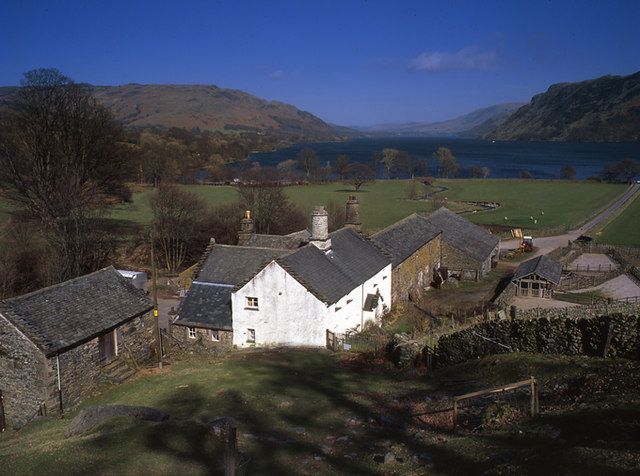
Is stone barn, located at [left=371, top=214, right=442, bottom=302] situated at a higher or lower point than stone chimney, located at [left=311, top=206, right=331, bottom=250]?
lower

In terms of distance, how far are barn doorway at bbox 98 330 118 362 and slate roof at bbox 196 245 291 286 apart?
6.82 metres

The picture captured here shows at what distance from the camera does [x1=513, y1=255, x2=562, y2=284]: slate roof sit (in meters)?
35.9

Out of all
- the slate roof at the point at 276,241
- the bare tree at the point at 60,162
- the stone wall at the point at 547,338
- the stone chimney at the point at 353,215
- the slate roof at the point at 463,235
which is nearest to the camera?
the stone wall at the point at 547,338

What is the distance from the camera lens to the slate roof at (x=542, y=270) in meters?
35.9

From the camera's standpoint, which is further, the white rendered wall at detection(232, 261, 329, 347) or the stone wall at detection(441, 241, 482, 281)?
the stone wall at detection(441, 241, 482, 281)

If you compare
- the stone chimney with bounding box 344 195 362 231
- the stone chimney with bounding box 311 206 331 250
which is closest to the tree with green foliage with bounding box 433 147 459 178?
the stone chimney with bounding box 344 195 362 231

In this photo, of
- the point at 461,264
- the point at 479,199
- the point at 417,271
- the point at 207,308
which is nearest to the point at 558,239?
the point at 461,264

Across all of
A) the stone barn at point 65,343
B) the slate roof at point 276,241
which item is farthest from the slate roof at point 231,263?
the stone barn at point 65,343

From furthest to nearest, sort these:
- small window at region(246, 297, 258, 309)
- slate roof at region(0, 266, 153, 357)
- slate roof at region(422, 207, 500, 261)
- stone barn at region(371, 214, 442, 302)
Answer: slate roof at region(422, 207, 500, 261) < stone barn at region(371, 214, 442, 302) < small window at region(246, 297, 258, 309) < slate roof at region(0, 266, 153, 357)

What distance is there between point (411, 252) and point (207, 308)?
15569mm

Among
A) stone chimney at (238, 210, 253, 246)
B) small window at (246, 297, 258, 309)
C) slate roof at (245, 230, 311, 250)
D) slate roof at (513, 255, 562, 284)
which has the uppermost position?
stone chimney at (238, 210, 253, 246)

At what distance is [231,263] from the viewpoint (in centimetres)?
3102

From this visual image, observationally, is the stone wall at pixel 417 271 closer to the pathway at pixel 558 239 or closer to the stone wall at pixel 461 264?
the stone wall at pixel 461 264

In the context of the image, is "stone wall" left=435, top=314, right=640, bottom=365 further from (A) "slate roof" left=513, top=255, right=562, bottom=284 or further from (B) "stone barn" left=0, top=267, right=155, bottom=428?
(A) "slate roof" left=513, top=255, right=562, bottom=284
